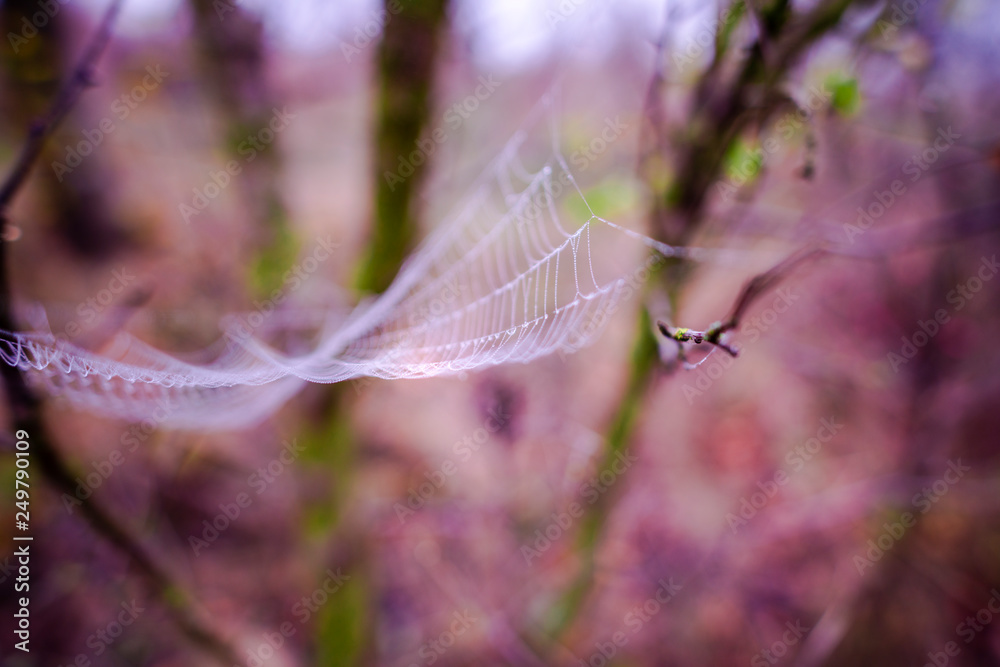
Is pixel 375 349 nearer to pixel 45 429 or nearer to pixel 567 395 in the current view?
pixel 45 429

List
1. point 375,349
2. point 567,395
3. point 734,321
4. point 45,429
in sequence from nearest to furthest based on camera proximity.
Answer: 1. point 734,321
2. point 45,429
3. point 375,349
4. point 567,395

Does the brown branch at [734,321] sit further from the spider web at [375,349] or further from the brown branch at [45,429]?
A: the brown branch at [45,429]

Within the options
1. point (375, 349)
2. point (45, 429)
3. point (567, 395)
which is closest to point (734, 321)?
point (375, 349)

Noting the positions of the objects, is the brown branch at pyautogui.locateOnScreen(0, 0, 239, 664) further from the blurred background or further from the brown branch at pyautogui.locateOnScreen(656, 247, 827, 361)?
the brown branch at pyautogui.locateOnScreen(656, 247, 827, 361)

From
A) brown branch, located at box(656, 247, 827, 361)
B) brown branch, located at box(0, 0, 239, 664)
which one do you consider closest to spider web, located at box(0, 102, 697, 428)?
brown branch, located at box(0, 0, 239, 664)

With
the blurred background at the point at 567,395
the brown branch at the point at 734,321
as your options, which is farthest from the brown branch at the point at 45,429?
the brown branch at the point at 734,321

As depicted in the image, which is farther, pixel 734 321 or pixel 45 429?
pixel 45 429
